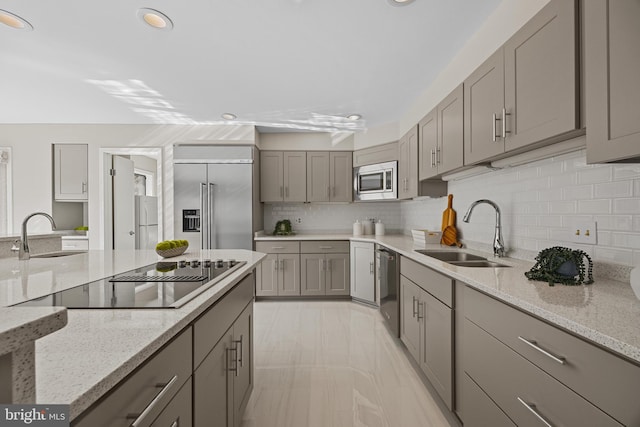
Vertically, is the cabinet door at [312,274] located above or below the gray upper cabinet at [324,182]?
below

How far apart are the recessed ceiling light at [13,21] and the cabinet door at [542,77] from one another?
307cm

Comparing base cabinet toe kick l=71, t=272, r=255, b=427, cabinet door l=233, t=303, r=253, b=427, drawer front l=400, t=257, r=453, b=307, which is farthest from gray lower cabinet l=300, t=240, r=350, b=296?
→ base cabinet toe kick l=71, t=272, r=255, b=427

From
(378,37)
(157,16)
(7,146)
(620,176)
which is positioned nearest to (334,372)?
(620,176)

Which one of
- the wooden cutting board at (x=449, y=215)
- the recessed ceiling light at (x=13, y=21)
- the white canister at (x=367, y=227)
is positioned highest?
the recessed ceiling light at (x=13, y=21)

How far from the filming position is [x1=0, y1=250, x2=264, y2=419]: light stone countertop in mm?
483

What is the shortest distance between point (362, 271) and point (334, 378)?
6.13 feet

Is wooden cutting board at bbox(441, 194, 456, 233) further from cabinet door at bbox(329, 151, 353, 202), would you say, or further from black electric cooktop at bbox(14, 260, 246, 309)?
black electric cooktop at bbox(14, 260, 246, 309)

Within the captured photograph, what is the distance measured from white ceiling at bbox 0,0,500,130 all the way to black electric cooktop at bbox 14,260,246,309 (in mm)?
1637

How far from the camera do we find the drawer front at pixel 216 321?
998mm

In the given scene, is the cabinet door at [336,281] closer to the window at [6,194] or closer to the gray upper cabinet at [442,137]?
the gray upper cabinet at [442,137]

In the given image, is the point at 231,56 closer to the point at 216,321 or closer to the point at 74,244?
the point at 216,321

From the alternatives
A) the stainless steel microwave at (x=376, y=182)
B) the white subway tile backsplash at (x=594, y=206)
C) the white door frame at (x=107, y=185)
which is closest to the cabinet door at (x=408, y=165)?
the stainless steel microwave at (x=376, y=182)

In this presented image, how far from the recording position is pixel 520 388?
1080 mm

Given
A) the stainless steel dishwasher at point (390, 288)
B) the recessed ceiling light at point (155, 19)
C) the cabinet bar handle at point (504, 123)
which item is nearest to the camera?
the cabinet bar handle at point (504, 123)
